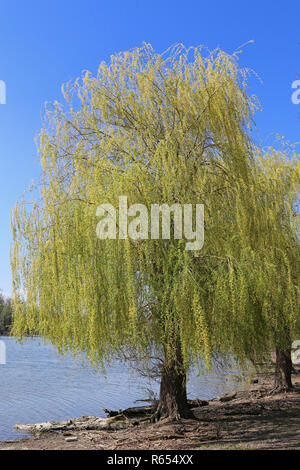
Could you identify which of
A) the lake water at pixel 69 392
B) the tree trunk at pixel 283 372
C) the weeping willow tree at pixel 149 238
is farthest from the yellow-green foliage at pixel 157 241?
the tree trunk at pixel 283 372

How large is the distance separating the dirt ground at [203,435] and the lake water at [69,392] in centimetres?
93

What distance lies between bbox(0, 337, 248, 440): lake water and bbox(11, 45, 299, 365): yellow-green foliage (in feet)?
5.53

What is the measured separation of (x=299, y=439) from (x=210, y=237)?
3.29 m

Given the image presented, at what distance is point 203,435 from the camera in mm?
7504

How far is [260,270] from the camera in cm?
685

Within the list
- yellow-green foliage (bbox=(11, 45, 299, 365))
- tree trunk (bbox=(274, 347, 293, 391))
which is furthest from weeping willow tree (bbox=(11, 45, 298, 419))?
tree trunk (bbox=(274, 347, 293, 391))

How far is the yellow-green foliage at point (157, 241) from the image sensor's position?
6.75m

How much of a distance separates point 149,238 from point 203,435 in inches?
132

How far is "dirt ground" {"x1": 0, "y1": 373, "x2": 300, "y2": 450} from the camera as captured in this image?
271 inches

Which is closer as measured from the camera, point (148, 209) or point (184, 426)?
point (148, 209)

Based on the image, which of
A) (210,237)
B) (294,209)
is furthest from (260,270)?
(294,209)

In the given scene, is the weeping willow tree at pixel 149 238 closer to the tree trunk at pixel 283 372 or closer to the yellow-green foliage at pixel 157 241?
the yellow-green foliage at pixel 157 241
